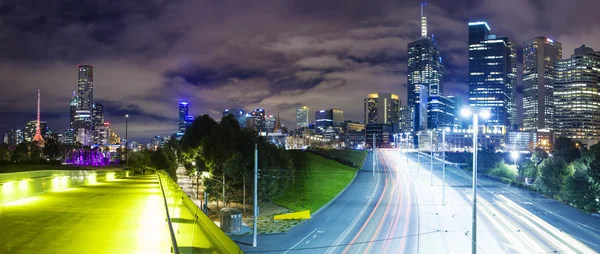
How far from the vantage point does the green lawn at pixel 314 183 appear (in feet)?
206

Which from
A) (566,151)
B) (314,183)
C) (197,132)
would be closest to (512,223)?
(314,183)

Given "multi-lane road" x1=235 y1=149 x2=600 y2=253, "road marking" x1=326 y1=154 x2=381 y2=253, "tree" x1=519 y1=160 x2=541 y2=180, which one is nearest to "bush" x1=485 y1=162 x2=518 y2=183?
"tree" x1=519 y1=160 x2=541 y2=180

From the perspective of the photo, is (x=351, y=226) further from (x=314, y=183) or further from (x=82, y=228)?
Result: (x=82, y=228)

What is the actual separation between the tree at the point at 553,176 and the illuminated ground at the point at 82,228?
73937mm

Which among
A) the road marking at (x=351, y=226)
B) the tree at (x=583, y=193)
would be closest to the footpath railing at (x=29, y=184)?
the road marking at (x=351, y=226)

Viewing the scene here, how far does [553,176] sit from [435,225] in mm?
41191

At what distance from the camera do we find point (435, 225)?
47688 millimetres

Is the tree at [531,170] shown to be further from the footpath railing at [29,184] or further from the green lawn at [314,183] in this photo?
the footpath railing at [29,184]

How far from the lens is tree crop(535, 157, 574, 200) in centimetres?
7525

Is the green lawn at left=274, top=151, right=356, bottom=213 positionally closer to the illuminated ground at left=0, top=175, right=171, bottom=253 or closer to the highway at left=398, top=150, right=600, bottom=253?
the highway at left=398, top=150, right=600, bottom=253

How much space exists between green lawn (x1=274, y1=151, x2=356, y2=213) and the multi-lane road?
266 cm

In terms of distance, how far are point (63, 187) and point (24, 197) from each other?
8.60 metres

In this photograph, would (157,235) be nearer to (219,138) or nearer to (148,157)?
(219,138)

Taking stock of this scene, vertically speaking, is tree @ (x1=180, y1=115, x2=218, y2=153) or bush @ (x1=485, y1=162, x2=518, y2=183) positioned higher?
tree @ (x1=180, y1=115, x2=218, y2=153)
